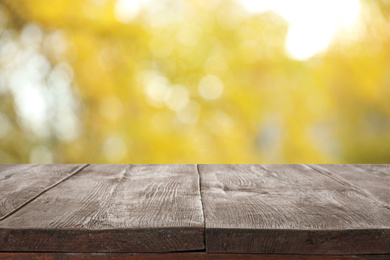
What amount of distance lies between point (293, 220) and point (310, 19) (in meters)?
2.12

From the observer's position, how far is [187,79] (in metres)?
2.46

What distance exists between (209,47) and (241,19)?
0.78 feet

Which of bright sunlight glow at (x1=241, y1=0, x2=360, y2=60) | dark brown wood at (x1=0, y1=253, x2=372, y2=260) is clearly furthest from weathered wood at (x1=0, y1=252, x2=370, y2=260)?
bright sunlight glow at (x1=241, y1=0, x2=360, y2=60)

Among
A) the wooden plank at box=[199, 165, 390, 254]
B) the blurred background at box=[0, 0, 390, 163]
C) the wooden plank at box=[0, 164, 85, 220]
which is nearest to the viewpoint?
the wooden plank at box=[199, 165, 390, 254]

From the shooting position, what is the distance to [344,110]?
2.59 metres

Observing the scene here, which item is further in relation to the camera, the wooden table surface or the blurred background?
the blurred background

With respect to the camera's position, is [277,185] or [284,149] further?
[284,149]

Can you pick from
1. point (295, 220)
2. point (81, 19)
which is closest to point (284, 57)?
point (81, 19)

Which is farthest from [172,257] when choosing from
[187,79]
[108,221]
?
[187,79]

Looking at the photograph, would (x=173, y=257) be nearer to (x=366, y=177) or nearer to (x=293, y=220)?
(x=293, y=220)

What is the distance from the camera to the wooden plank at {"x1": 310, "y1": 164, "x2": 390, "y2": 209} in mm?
824

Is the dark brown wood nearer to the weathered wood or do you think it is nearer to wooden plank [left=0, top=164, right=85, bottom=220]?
the weathered wood

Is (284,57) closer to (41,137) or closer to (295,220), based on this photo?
(41,137)

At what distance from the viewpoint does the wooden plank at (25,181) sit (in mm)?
754
